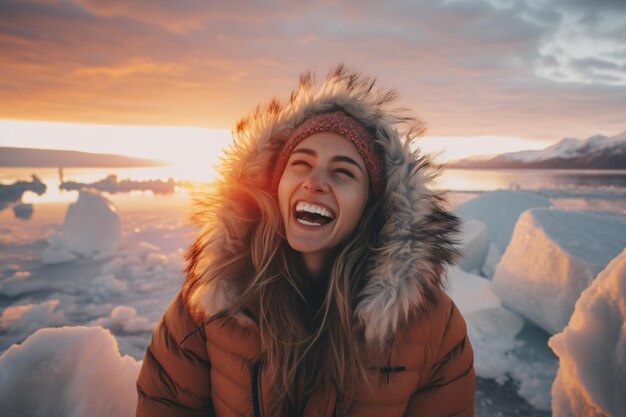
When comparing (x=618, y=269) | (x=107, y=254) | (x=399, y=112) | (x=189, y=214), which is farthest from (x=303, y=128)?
(x=107, y=254)

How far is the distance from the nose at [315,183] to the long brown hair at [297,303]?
10.1 inches

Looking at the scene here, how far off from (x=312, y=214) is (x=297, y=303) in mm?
395

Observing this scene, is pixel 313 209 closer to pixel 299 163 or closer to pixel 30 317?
pixel 299 163

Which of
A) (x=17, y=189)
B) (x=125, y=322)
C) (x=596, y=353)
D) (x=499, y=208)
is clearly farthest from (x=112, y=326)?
(x=17, y=189)

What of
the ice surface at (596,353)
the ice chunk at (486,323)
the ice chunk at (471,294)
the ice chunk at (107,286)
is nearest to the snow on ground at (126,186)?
the ice chunk at (107,286)

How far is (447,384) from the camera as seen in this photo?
1.42 metres

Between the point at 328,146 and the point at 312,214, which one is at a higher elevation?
the point at 328,146

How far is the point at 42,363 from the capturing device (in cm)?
211

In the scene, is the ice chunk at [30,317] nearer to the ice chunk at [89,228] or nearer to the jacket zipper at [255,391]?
the ice chunk at [89,228]

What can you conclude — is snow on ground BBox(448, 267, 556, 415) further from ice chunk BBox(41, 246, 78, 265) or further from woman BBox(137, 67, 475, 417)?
ice chunk BBox(41, 246, 78, 265)

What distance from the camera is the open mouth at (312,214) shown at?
1366 mm

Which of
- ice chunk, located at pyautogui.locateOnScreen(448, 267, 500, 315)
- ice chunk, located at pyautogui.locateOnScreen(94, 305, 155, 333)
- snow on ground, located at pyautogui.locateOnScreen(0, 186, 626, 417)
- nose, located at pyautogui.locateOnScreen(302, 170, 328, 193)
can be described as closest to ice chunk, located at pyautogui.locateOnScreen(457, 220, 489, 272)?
snow on ground, located at pyautogui.locateOnScreen(0, 186, 626, 417)

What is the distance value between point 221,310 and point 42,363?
1.59m

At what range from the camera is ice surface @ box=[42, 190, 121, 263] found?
6.62 m
